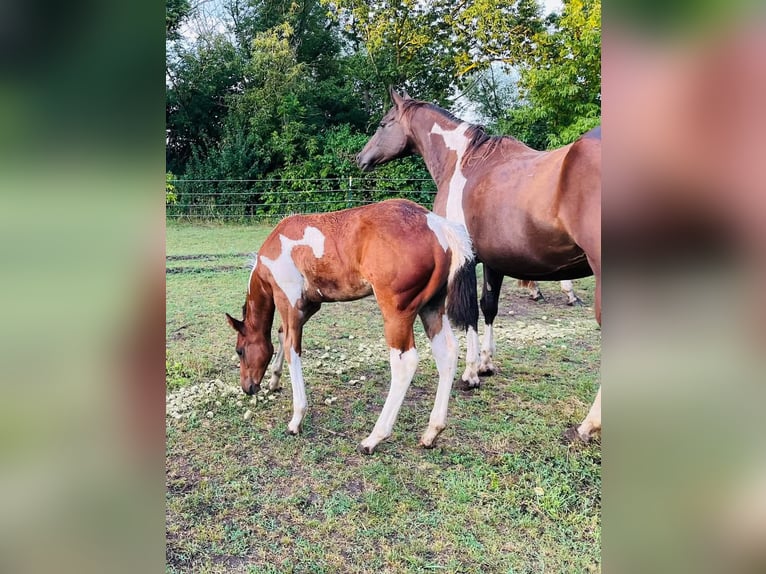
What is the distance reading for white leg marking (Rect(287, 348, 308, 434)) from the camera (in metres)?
2.79

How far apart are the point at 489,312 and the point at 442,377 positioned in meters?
1.39

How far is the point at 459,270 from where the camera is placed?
2.54 metres

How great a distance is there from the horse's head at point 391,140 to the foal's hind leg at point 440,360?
2.09m

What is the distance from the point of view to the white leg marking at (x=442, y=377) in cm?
261

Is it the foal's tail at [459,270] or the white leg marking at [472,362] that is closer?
the foal's tail at [459,270]

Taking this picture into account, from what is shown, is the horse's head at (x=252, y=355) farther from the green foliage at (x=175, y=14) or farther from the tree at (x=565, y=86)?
the green foliage at (x=175, y=14)

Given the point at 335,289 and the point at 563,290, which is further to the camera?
the point at 563,290

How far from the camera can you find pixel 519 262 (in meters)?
3.07

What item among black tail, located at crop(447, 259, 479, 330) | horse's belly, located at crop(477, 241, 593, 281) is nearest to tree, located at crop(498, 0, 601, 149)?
horse's belly, located at crop(477, 241, 593, 281)

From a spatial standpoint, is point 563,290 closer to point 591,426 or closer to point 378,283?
point 591,426

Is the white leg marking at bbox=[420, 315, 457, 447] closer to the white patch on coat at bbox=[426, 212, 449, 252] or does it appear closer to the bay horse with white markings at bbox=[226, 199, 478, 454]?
the bay horse with white markings at bbox=[226, 199, 478, 454]

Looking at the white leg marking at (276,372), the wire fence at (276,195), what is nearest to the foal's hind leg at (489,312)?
the white leg marking at (276,372)

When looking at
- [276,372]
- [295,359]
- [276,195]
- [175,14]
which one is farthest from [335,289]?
[175,14]
